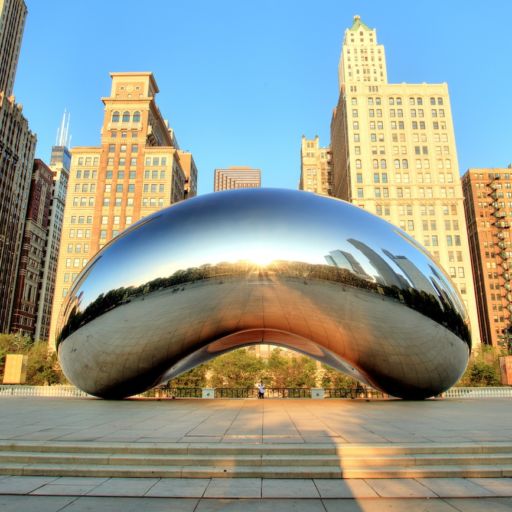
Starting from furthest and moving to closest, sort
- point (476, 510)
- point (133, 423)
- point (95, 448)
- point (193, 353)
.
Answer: point (193, 353), point (133, 423), point (95, 448), point (476, 510)

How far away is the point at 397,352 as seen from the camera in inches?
349

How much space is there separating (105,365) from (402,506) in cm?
725

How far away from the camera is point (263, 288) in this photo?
8289 mm

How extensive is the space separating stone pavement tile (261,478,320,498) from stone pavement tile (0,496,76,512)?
74.4 inches

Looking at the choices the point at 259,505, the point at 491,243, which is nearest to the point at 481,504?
the point at 259,505

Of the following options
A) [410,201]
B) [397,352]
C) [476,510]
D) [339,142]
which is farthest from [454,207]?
[476,510]

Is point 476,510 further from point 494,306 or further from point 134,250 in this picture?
point 494,306

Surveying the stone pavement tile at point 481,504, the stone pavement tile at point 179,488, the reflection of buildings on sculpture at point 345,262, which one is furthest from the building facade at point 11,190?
the stone pavement tile at point 481,504

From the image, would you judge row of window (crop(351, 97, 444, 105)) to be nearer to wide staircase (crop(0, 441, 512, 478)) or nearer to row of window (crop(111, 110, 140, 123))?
row of window (crop(111, 110, 140, 123))

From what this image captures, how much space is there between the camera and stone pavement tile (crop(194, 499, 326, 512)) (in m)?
3.69


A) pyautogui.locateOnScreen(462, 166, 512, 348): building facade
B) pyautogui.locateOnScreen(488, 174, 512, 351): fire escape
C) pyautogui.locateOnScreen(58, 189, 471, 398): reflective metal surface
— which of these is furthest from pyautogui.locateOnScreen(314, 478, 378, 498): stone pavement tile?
pyautogui.locateOnScreen(488, 174, 512, 351): fire escape

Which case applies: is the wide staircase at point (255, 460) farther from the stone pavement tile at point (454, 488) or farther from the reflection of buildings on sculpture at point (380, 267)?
the reflection of buildings on sculpture at point (380, 267)

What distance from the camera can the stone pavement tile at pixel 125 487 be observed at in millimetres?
4188

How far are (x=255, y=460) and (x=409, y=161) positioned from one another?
3501 inches
